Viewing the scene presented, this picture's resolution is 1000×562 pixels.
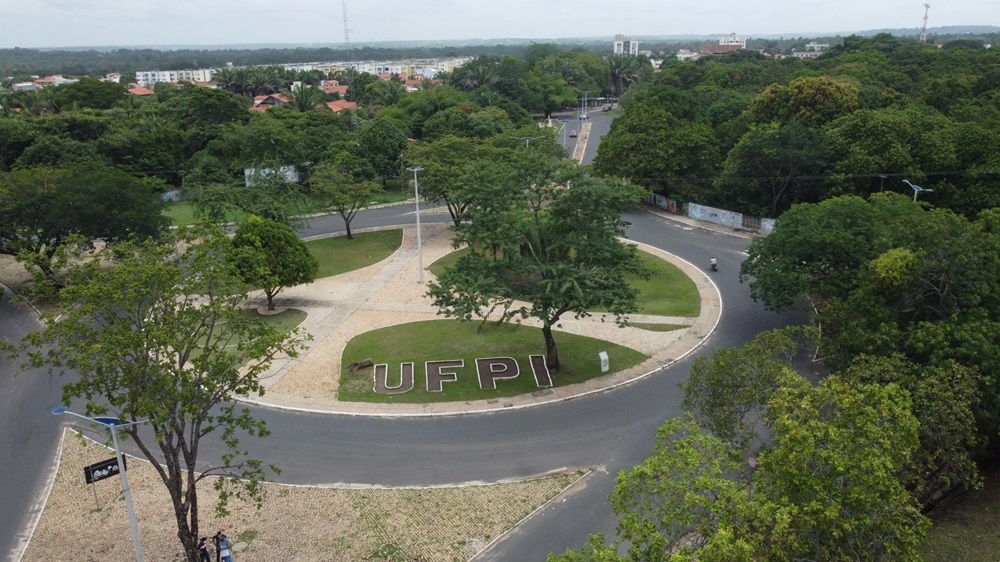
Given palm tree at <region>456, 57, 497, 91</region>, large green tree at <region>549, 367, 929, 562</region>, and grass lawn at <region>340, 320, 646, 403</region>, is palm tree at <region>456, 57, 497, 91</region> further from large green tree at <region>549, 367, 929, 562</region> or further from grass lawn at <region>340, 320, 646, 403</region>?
large green tree at <region>549, 367, 929, 562</region>

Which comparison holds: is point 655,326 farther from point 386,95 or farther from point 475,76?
point 475,76

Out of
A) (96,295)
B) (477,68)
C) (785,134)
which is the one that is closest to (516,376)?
(96,295)

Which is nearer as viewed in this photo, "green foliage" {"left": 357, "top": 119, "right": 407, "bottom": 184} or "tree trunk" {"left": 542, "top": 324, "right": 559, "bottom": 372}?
"tree trunk" {"left": 542, "top": 324, "right": 559, "bottom": 372}

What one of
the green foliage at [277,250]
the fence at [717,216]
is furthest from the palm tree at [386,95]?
the green foliage at [277,250]

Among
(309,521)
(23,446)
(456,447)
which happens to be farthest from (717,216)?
(23,446)

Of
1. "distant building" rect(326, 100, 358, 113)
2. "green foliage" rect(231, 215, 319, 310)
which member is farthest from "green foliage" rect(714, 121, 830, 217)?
"distant building" rect(326, 100, 358, 113)

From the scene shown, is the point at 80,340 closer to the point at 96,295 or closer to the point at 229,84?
the point at 96,295
